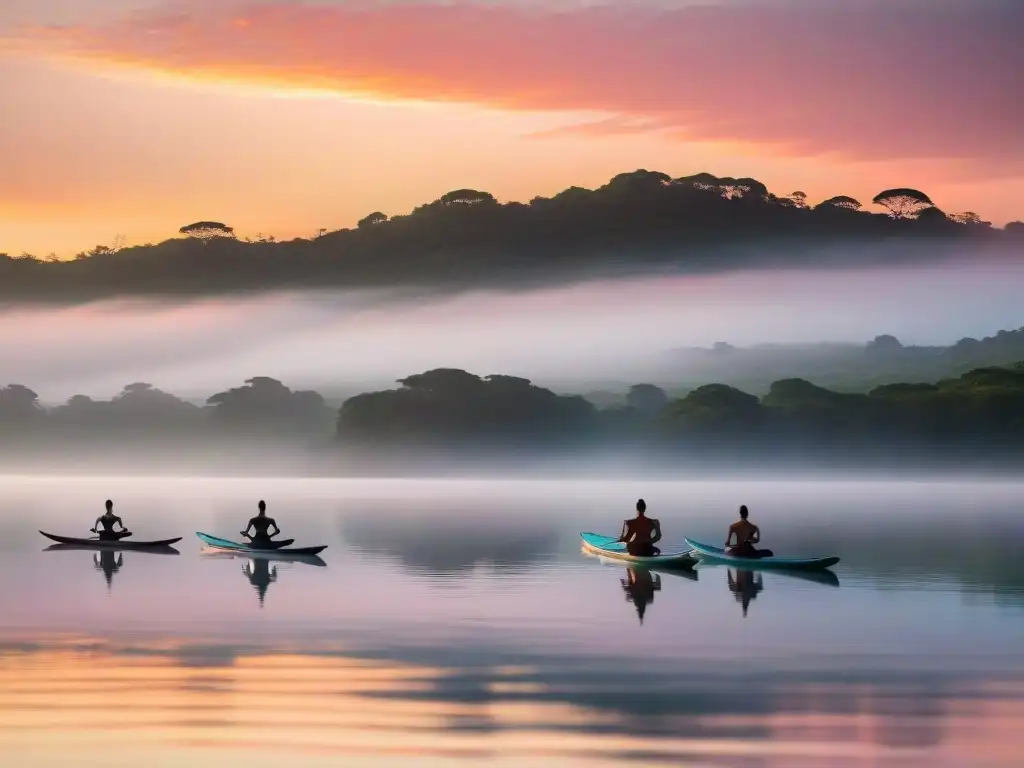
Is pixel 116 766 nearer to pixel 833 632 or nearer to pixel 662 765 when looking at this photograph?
pixel 662 765

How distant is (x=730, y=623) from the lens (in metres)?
36.8

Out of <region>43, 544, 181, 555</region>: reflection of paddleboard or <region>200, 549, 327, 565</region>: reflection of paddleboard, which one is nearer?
<region>200, 549, 327, 565</region>: reflection of paddleboard

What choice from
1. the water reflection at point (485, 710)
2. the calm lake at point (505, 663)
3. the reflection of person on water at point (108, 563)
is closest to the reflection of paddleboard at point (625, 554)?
the calm lake at point (505, 663)

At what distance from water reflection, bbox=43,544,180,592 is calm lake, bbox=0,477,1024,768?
41 cm

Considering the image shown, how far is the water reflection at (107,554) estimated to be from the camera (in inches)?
2141

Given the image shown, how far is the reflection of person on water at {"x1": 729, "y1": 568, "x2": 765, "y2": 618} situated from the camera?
43.7 m

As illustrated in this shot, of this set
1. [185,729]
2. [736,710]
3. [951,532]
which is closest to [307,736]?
[185,729]

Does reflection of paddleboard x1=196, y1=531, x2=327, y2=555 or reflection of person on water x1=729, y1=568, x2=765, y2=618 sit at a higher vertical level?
reflection of paddleboard x1=196, y1=531, x2=327, y2=555

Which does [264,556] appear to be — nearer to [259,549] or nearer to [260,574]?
[259,549]

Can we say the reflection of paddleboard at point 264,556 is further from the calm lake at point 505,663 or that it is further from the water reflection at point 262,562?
the calm lake at point 505,663

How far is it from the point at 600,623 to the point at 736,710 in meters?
12.3

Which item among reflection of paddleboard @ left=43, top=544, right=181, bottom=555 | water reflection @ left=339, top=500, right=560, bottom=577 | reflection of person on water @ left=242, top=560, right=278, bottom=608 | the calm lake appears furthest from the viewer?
reflection of paddleboard @ left=43, top=544, right=181, bottom=555

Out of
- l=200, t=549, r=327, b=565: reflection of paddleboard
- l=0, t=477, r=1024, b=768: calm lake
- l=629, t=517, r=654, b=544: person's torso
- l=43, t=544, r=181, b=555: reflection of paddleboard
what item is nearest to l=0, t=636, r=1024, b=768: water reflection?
l=0, t=477, r=1024, b=768: calm lake

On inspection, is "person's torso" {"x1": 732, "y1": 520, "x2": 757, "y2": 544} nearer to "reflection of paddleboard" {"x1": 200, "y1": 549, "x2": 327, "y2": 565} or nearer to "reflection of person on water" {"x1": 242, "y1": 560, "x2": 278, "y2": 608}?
"reflection of paddleboard" {"x1": 200, "y1": 549, "x2": 327, "y2": 565}
